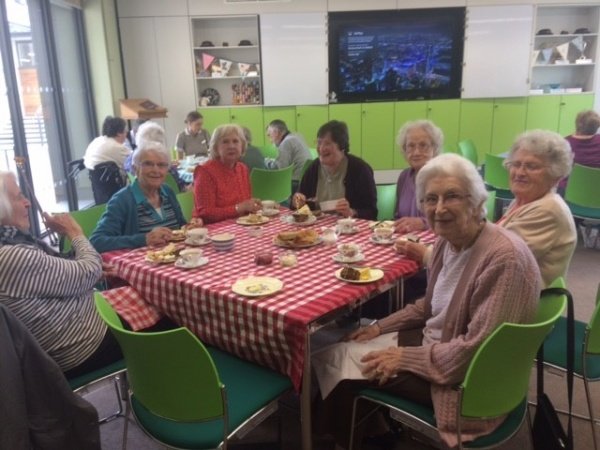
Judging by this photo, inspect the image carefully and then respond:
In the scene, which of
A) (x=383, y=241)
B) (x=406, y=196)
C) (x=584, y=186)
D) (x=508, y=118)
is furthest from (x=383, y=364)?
(x=508, y=118)

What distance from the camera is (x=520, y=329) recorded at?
122 cm

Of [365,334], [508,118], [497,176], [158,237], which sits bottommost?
[365,334]

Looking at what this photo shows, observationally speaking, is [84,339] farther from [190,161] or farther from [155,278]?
[190,161]

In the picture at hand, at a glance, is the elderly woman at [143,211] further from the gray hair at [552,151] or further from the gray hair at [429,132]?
the gray hair at [552,151]

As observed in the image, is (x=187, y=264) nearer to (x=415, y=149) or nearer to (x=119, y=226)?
(x=119, y=226)

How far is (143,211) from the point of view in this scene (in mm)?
2490

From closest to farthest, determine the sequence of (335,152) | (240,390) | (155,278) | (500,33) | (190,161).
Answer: (240,390) → (155,278) → (335,152) → (190,161) → (500,33)

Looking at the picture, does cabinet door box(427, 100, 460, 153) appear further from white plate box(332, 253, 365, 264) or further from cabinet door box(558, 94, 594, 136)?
white plate box(332, 253, 365, 264)

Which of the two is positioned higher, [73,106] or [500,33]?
[500,33]

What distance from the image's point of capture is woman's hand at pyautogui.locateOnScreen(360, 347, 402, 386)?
5.10 feet

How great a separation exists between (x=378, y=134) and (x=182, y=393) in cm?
593

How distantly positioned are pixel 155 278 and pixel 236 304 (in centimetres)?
45

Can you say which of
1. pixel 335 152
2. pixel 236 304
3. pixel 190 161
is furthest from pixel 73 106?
pixel 236 304

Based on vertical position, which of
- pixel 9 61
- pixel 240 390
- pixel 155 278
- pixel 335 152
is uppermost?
pixel 9 61
